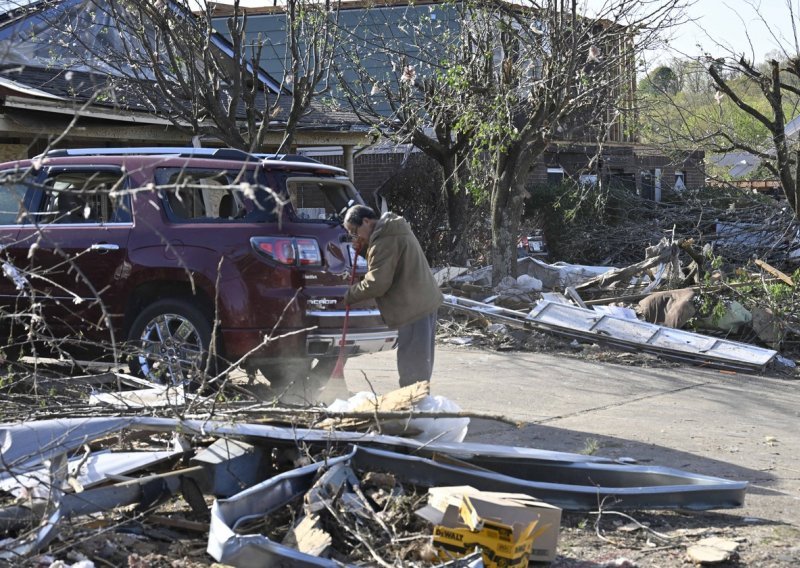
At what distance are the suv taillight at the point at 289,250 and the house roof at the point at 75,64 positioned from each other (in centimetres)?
584

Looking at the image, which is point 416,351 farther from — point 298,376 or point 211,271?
point 211,271

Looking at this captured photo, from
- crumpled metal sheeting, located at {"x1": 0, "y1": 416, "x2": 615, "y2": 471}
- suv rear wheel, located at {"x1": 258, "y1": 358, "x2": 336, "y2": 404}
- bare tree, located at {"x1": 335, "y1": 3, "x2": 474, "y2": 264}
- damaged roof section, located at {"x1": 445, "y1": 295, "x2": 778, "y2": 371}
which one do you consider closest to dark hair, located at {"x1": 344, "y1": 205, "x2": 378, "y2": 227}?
suv rear wheel, located at {"x1": 258, "y1": 358, "x2": 336, "y2": 404}

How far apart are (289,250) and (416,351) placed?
4.25 feet

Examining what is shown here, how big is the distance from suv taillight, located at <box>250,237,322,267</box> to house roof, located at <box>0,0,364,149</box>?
5.84m

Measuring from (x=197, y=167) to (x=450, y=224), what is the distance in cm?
1251

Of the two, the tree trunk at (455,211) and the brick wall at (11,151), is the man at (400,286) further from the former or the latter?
the tree trunk at (455,211)

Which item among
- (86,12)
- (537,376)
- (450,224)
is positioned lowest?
(537,376)

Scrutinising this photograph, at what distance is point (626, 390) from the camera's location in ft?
32.9

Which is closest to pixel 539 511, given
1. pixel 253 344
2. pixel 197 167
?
pixel 253 344

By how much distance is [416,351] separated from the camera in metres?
7.61

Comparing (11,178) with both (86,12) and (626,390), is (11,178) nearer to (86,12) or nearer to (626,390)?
(626,390)

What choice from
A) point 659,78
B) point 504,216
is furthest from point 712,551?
point 659,78

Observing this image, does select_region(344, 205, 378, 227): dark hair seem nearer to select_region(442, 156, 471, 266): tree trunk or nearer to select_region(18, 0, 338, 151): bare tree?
select_region(18, 0, 338, 151): bare tree

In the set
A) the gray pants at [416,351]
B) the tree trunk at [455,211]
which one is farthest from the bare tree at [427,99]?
the gray pants at [416,351]
